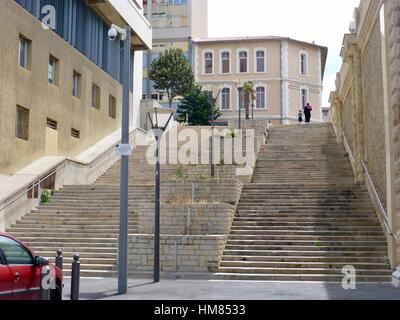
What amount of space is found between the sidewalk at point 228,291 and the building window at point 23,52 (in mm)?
11418

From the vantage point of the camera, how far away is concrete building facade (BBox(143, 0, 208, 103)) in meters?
54.9

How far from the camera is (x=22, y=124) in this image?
75.5 feet

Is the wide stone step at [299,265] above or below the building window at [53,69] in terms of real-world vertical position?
below

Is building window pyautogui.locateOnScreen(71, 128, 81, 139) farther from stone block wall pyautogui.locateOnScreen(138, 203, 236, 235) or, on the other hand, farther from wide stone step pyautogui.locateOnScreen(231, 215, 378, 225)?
wide stone step pyautogui.locateOnScreen(231, 215, 378, 225)

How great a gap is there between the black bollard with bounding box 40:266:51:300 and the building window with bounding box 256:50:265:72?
46067mm

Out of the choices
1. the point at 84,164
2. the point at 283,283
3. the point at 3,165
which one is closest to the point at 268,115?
the point at 84,164

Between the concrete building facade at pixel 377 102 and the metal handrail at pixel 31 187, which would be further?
the metal handrail at pixel 31 187

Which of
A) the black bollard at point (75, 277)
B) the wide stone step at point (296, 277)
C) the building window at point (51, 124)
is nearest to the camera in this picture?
the black bollard at point (75, 277)

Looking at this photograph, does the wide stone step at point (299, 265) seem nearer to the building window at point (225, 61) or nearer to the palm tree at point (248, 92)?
the palm tree at point (248, 92)

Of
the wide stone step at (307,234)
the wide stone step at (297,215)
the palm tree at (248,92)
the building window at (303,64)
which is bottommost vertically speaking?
the wide stone step at (307,234)

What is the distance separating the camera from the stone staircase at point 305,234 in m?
15.2

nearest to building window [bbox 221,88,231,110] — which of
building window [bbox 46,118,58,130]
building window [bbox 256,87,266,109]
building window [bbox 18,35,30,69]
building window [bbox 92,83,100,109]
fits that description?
building window [bbox 256,87,266,109]

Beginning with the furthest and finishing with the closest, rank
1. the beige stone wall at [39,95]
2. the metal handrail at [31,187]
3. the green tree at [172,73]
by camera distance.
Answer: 1. the green tree at [172,73]
2. the beige stone wall at [39,95]
3. the metal handrail at [31,187]

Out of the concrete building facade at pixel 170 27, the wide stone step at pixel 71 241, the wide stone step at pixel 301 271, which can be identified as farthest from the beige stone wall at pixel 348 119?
the concrete building facade at pixel 170 27
